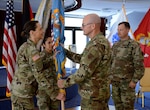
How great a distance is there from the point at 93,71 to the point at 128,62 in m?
1.17

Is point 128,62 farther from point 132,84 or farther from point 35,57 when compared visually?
point 35,57

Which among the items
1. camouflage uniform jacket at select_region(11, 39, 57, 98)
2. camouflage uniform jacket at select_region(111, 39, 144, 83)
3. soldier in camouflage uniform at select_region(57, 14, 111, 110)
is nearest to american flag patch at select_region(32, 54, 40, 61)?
camouflage uniform jacket at select_region(11, 39, 57, 98)

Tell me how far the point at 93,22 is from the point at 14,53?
1711 mm

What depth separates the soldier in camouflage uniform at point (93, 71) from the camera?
1845 mm

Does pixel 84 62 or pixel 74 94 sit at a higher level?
pixel 84 62

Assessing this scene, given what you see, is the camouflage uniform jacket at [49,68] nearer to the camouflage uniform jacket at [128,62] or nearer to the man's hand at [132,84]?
the camouflage uniform jacket at [128,62]

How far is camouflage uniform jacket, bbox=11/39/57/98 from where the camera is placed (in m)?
2.03

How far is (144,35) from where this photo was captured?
4.95 m

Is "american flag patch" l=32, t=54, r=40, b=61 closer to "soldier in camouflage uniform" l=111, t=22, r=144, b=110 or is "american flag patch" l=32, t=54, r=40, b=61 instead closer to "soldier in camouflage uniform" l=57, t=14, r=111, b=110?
"soldier in camouflage uniform" l=57, t=14, r=111, b=110

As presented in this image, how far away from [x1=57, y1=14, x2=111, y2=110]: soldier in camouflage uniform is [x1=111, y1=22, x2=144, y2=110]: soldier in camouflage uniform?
907 mm

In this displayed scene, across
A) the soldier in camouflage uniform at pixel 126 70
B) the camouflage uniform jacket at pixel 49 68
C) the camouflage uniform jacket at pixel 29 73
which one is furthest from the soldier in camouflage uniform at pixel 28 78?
the soldier in camouflage uniform at pixel 126 70

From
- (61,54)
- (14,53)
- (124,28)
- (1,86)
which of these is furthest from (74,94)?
(61,54)

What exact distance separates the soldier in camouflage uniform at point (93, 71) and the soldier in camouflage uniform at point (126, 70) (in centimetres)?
91

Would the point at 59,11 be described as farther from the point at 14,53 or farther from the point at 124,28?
the point at 14,53
